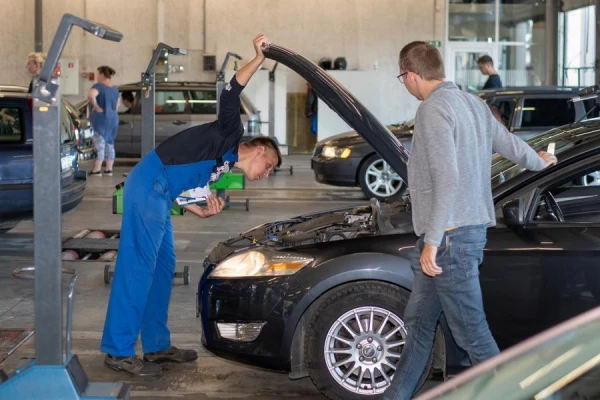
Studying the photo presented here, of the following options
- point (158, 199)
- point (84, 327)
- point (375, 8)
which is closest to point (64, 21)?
point (158, 199)

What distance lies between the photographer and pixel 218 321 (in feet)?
19.5

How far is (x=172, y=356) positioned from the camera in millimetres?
6730

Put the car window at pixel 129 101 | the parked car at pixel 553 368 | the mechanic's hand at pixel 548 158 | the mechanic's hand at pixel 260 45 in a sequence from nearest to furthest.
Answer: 1. the parked car at pixel 553 368
2. the mechanic's hand at pixel 548 158
3. the mechanic's hand at pixel 260 45
4. the car window at pixel 129 101

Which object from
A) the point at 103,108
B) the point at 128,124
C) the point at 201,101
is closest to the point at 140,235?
the point at 103,108

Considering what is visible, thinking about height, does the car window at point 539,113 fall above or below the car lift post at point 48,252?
above

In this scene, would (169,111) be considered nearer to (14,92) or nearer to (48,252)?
(14,92)

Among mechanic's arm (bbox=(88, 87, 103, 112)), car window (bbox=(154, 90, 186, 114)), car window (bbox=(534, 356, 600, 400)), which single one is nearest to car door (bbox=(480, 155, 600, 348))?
car window (bbox=(534, 356, 600, 400))

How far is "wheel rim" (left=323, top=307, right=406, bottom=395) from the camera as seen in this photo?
5.72 metres

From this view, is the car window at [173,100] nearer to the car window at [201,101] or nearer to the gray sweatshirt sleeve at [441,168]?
the car window at [201,101]

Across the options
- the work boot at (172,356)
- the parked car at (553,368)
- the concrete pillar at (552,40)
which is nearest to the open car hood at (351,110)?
the work boot at (172,356)

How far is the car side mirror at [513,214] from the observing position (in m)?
5.66

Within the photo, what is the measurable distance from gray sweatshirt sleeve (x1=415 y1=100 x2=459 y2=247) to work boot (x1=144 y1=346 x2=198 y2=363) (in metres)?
2.56

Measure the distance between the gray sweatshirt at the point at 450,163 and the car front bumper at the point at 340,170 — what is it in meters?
10.7

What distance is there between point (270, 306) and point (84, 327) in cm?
249
